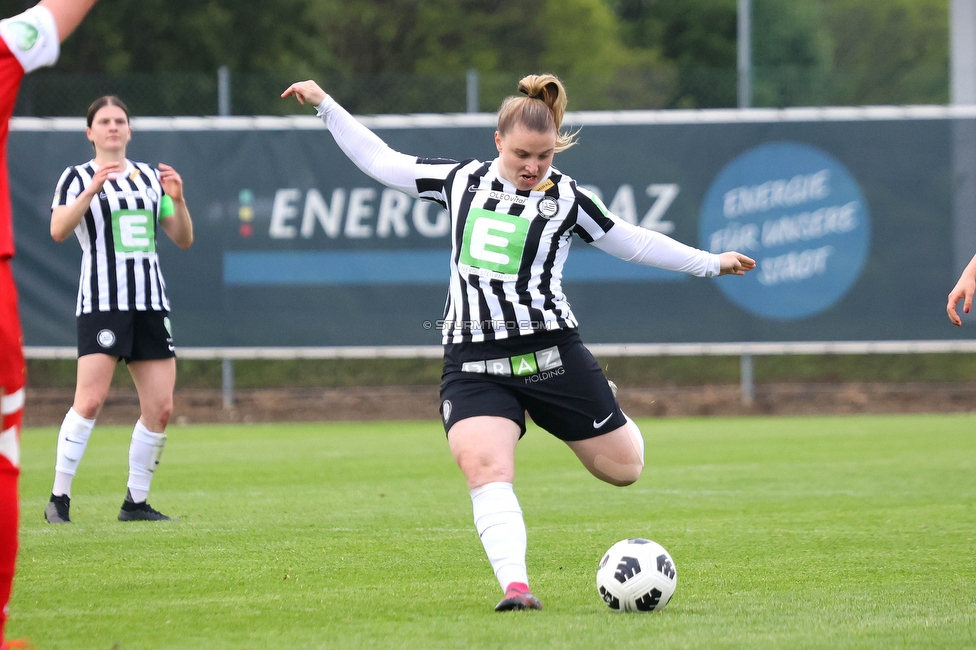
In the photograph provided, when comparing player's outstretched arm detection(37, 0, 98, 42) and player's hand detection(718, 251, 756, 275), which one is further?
player's hand detection(718, 251, 756, 275)

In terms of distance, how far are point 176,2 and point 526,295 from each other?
19400 millimetres

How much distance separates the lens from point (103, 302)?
24.2ft

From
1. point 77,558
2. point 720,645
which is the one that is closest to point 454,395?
point 720,645

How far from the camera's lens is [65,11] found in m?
3.82

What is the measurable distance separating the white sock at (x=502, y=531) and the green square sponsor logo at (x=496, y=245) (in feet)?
2.71

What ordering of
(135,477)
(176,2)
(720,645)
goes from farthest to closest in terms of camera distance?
(176,2), (135,477), (720,645)

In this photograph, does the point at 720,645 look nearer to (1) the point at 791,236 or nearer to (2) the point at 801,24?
(1) the point at 791,236

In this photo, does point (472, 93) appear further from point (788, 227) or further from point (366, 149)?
point (366, 149)

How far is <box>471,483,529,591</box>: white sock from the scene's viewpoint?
4.70 m

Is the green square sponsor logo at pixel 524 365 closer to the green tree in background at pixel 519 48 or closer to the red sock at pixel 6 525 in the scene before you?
the red sock at pixel 6 525

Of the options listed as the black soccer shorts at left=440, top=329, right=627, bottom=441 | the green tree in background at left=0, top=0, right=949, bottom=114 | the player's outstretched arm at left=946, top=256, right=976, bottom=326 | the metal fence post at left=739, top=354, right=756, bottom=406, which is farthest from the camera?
the green tree in background at left=0, top=0, right=949, bottom=114

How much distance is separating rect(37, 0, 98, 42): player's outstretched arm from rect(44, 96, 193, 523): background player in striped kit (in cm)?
342

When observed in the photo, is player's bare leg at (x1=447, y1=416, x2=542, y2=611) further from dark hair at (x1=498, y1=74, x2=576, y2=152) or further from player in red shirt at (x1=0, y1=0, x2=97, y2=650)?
player in red shirt at (x1=0, y1=0, x2=97, y2=650)

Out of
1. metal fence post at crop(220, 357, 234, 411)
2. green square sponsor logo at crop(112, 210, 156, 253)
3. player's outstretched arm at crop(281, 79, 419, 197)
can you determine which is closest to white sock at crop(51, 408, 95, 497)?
green square sponsor logo at crop(112, 210, 156, 253)
